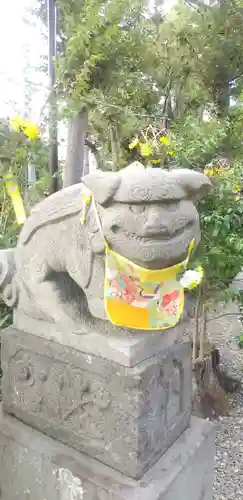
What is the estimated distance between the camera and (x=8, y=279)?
1.21m

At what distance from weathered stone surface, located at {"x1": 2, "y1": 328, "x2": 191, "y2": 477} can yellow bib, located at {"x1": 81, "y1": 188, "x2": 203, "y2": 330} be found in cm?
14

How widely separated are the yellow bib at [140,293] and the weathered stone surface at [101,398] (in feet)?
0.44

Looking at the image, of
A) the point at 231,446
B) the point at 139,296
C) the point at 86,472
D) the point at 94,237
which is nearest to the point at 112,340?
the point at 139,296

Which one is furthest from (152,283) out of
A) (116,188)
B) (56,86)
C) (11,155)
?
(56,86)

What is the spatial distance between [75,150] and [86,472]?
190 cm

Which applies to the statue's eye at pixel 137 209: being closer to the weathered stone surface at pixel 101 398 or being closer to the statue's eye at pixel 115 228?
the statue's eye at pixel 115 228

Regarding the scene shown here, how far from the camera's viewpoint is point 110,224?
0.84 metres

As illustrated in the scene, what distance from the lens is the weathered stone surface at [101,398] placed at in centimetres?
99

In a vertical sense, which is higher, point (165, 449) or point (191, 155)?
point (191, 155)

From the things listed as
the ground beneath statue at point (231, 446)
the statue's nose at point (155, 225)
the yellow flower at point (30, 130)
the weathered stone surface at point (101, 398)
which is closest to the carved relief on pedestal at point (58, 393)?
the weathered stone surface at point (101, 398)

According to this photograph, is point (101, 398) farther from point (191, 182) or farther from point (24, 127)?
point (24, 127)

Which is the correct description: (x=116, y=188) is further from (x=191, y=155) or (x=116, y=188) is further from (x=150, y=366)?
(x=191, y=155)

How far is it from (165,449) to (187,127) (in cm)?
164

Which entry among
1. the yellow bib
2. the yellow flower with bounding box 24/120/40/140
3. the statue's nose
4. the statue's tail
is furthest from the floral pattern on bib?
the yellow flower with bounding box 24/120/40/140
